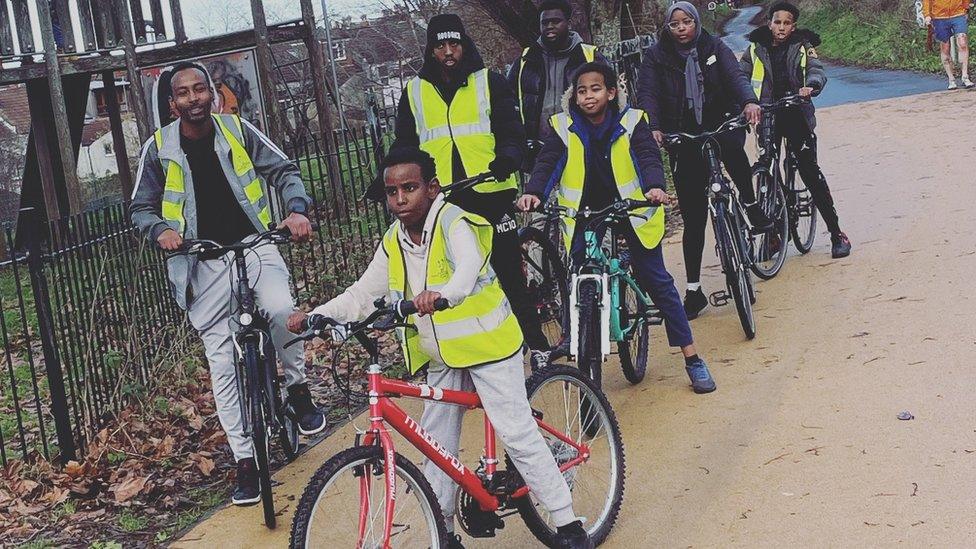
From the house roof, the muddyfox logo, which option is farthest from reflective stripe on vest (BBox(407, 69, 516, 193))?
the house roof

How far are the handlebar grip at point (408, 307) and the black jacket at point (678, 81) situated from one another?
13.4ft

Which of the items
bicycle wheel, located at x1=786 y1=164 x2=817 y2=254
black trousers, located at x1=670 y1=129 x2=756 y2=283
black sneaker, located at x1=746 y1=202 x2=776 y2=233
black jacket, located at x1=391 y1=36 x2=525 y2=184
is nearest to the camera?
black jacket, located at x1=391 y1=36 x2=525 y2=184

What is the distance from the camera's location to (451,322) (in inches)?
173

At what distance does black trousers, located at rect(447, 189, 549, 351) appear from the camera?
6.91m

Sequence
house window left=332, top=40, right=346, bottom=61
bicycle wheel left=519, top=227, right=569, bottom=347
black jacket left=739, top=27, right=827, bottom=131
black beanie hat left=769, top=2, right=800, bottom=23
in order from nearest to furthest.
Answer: bicycle wheel left=519, top=227, right=569, bottom=347 < black beanie hat left=769, top=2, right=800, bottom=23 < black jacket left=739, top=27, right=827, bottom=131 < house window left=332, top=40, right=346, bottom=61

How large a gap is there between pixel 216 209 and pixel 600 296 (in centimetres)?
197

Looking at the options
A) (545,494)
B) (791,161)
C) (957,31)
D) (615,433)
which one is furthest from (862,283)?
(957,31)

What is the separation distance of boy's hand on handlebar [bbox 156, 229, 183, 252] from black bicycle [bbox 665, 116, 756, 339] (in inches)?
131

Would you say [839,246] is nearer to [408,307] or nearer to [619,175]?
[619,175]

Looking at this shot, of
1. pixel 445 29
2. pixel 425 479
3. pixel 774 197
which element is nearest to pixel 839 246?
pixel 774 197

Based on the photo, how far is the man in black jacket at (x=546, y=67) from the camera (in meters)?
7.64

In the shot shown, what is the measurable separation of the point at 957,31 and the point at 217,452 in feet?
50.5

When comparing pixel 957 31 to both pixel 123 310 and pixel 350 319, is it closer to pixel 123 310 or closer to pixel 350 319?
pixel 123 310

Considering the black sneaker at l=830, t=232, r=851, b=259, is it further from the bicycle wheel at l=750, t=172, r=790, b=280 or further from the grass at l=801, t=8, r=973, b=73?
the grass at l=801, t=8, r=973, b=73
